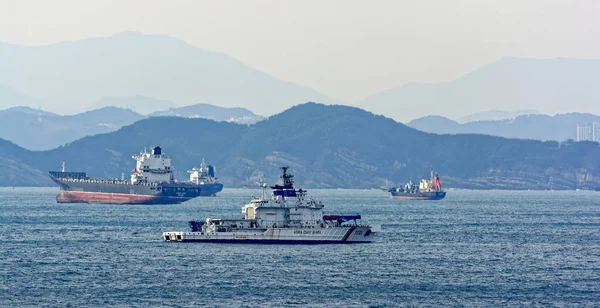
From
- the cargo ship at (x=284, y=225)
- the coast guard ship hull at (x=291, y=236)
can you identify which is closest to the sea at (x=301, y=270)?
the coast guard ship hull at (x=291, y=236)

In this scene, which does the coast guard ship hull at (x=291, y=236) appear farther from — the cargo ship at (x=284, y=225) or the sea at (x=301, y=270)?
the sea at (x=301, y=270)

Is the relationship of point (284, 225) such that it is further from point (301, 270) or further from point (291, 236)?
point (301, 270)

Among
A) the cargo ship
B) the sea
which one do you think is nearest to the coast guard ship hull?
the cargo ship

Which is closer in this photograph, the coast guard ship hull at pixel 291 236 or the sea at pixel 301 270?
the sea at pixel 301 270

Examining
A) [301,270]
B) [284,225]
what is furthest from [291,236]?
[301,270]

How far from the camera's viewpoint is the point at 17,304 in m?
73.2

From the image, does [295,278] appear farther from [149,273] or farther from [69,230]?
[69,230]

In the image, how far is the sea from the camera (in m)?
76.1

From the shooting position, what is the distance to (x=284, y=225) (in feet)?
354

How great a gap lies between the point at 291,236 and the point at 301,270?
62.1ft

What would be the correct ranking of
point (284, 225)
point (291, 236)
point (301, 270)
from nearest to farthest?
point (301, 270) < point (291, 236) < point (284, 225)

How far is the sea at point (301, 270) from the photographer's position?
76.1 metres

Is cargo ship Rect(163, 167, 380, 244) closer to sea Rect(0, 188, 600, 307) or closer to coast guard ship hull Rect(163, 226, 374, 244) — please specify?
coast guard ship hull Rect(163, 226, 374, 244)

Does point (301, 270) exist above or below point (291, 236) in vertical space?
below
